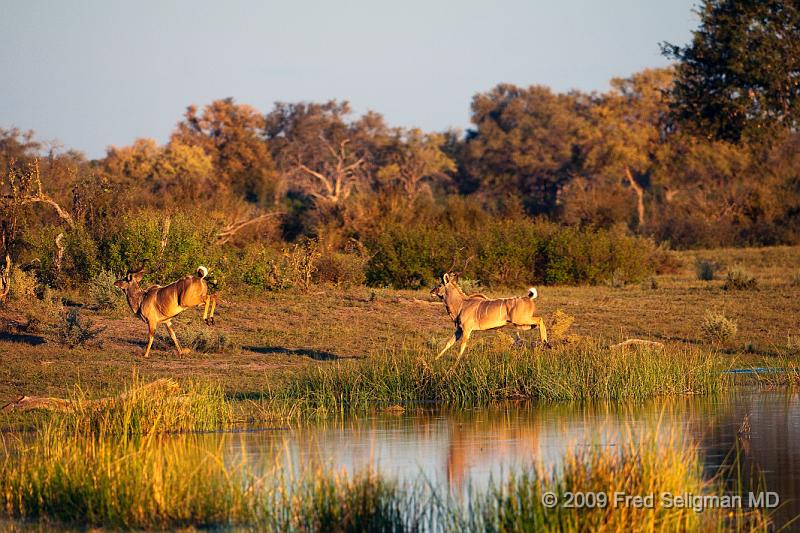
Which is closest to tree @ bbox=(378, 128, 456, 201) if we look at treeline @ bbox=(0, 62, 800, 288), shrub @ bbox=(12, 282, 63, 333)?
treeline @ bbox=(0, 62, 800, 288)

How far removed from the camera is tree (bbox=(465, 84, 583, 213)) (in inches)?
2547

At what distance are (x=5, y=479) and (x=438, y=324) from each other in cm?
1314

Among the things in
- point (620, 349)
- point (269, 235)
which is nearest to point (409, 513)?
point (620, 349)

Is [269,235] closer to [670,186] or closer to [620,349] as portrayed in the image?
[620,349]

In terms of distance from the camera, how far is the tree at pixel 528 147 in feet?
212

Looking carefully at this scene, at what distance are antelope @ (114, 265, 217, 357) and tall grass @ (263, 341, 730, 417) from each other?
10.3 ft

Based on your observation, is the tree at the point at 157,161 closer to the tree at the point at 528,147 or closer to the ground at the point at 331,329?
the tree at the point at 528,147

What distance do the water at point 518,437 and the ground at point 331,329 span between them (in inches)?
125

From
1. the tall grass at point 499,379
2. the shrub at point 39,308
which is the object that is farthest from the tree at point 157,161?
the tall grass at point 499,379

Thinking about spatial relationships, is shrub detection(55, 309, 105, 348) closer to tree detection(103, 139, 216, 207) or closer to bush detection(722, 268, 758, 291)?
bush detection(722, 268, 758, 291)

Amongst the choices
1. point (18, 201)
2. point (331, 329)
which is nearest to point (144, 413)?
point (331, 329)

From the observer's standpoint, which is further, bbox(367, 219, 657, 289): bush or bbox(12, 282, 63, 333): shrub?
bbox(367, 219, 657, 289): bush

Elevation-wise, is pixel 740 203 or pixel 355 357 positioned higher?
pixel 740 203

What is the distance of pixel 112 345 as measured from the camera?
60.2 ft
